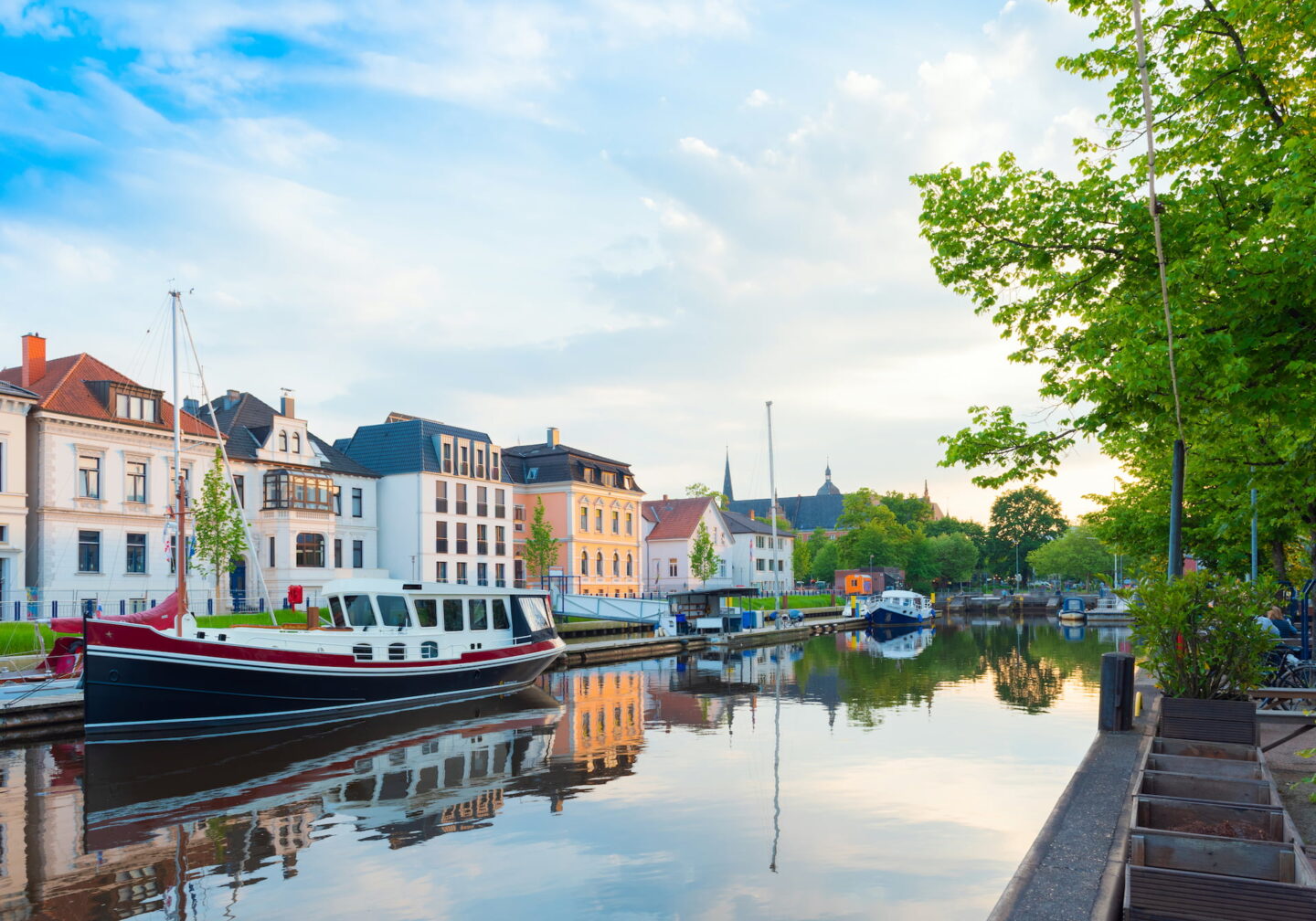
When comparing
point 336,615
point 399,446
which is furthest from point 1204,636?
point 399,446

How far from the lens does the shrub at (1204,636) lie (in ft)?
41.4

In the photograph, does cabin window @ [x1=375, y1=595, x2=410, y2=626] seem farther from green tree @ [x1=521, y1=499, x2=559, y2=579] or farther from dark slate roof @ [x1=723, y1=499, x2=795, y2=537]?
dark slate roof @ [x1=723, y1=499, x2=795, y2=537]

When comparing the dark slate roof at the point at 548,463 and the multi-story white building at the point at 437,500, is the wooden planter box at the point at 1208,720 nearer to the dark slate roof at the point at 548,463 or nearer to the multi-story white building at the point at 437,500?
the multi-story white building at the point at 437,500

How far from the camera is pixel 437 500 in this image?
195 feet

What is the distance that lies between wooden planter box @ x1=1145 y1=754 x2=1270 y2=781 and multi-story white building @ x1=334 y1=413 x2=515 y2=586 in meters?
50.7

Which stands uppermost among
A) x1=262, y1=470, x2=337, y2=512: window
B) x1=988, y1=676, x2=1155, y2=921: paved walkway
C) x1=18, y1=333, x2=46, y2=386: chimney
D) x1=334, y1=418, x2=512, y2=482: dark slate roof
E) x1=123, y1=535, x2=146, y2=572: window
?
x1=18, y1=333, x2=46, y2=386: chimney

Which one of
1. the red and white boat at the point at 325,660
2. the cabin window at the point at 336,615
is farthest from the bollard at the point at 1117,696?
the cabin window at the point at 336,615

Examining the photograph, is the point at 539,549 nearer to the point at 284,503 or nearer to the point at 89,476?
the point at 284,503

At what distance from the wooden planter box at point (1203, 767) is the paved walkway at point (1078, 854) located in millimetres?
909

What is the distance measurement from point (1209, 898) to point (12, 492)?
44.4 metres

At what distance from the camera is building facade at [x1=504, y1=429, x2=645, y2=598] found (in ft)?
229

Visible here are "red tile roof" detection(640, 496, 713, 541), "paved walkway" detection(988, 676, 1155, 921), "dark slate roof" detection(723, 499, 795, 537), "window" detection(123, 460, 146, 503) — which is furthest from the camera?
"dark slate roof" detection(723, 499, 795, 537)

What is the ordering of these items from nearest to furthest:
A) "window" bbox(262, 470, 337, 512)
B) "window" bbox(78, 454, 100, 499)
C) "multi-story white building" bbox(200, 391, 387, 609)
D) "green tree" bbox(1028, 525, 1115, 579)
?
"window" bbox(78, 454, 100, 499) < "multi-story white building" bbox(200, 391, 387, 609) < "window" bbox(262, 470, 337, 512) < "green tree" bbox(1028, 525, 1115, 579)

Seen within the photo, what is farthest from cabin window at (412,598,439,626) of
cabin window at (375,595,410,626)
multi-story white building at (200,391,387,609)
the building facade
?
the building facade
